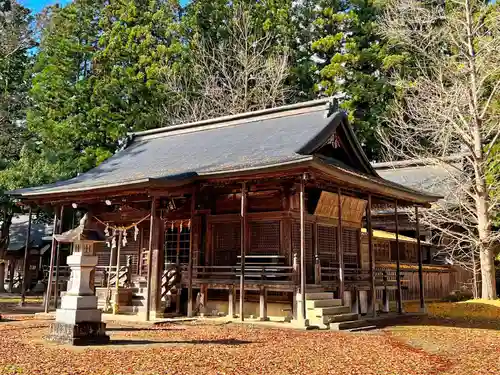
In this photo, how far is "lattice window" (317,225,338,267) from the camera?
17719 mm

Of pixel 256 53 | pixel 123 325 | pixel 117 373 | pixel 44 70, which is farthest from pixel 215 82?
pixel 117 373

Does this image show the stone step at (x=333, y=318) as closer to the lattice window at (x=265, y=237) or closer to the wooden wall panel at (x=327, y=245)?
the lattice window at (x=265, y=237)

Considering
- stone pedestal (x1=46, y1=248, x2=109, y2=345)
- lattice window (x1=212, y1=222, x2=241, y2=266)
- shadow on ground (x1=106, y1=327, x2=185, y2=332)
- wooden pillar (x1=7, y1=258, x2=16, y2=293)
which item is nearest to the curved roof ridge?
lattice window (x1=212, y1=222, x2=241, y2=266)

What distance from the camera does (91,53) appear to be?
116 ft

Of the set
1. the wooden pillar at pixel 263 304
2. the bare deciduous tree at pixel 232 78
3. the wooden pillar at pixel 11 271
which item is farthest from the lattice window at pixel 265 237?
the wooden pillar at pixel 11 271

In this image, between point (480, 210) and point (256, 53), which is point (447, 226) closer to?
point (480, 210)

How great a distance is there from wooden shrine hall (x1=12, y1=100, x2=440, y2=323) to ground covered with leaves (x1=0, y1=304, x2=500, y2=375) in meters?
2.03

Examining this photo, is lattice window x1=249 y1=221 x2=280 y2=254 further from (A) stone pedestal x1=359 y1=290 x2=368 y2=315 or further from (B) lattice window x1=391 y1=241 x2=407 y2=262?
(B) lattice window x1=391 y1=241 x2=407 y2=262

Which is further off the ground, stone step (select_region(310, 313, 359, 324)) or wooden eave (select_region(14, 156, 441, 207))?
wooden eave (select_region(14, 156, 441, 207))

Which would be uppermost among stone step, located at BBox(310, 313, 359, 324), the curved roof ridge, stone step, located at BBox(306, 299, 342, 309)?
the curved roof ridge

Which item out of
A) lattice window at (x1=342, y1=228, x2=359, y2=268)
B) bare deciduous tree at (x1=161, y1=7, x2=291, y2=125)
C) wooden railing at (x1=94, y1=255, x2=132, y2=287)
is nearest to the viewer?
wooden railing at (x1=94, y1=255, x2=132, y2=287)

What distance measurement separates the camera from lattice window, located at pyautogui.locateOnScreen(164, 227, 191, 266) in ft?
60.0

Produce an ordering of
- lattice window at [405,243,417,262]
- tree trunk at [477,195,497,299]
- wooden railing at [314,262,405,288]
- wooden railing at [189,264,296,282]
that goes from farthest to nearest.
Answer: lattice window at [405,243,417,262] → tree trunk at [477,195,497,299] → wooden railing at [314,262,405,288] → wooden railing at [189,264,296,282]

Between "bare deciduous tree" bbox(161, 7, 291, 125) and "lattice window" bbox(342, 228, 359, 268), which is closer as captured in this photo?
"lattice window" bbox(342, 228, 359, 268)
